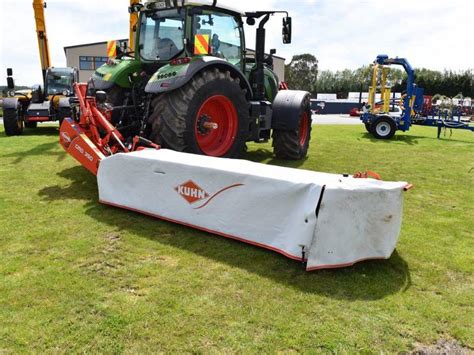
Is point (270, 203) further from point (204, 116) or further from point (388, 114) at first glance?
point (388, 114)

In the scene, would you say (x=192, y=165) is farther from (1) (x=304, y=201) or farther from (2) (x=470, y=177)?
(2) (x=470, y=177)

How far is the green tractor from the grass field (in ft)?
4.87

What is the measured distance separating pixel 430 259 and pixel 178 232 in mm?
2078

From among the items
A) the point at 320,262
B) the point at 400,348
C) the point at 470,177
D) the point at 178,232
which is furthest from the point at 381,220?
the point at 470,177

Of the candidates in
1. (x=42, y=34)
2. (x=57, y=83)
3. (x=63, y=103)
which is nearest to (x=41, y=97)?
(x=57, y=83)

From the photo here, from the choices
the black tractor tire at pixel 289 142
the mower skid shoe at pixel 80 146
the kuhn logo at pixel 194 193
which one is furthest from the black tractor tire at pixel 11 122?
the kuhn logo at pixel 194 193

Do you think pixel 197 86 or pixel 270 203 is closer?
pixel 270 203

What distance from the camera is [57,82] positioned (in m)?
12.3

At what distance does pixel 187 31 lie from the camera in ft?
17.9

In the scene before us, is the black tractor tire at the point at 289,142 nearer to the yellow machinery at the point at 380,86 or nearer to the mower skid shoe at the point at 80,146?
the mower skid shoe at the point at 80,146

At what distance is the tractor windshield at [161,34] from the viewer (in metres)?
5.64

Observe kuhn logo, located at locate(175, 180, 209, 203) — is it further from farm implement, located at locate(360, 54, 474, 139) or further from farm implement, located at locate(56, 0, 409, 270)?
farm implement, located at locate(360, 54, 474, 139)

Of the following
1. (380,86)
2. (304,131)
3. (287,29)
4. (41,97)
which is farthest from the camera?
(380,86)

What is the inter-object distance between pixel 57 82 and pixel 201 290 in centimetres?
1156
